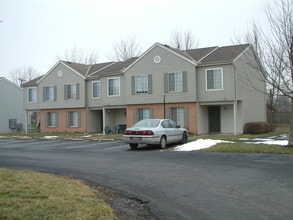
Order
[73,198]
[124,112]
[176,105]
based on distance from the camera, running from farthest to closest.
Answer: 1. [124,112]
2. [176,105]
3. [73,198]

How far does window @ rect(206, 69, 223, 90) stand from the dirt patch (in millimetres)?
21278

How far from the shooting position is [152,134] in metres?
18.8

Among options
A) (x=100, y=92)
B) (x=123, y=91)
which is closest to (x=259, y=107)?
(x=123, y=91)

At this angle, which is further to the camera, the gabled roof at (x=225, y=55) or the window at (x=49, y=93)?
the window at (x=49, y=93)

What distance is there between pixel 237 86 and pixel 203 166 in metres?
17.1

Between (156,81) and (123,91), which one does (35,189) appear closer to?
(156,81)

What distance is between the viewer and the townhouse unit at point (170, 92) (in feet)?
95.6

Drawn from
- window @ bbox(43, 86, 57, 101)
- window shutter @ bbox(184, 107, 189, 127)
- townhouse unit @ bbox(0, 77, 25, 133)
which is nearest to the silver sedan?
window shutter @ bbox(184, 107, 189, 127)

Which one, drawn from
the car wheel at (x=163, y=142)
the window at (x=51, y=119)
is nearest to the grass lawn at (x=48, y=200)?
the car wheel at (x=163, y=142)

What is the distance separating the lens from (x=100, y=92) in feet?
120

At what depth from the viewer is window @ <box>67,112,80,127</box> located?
37.7 meters

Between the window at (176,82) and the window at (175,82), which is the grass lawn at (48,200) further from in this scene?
the window at (175,82)

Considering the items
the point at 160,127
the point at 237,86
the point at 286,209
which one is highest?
the point at 237,86

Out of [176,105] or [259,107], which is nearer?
[176,105]
